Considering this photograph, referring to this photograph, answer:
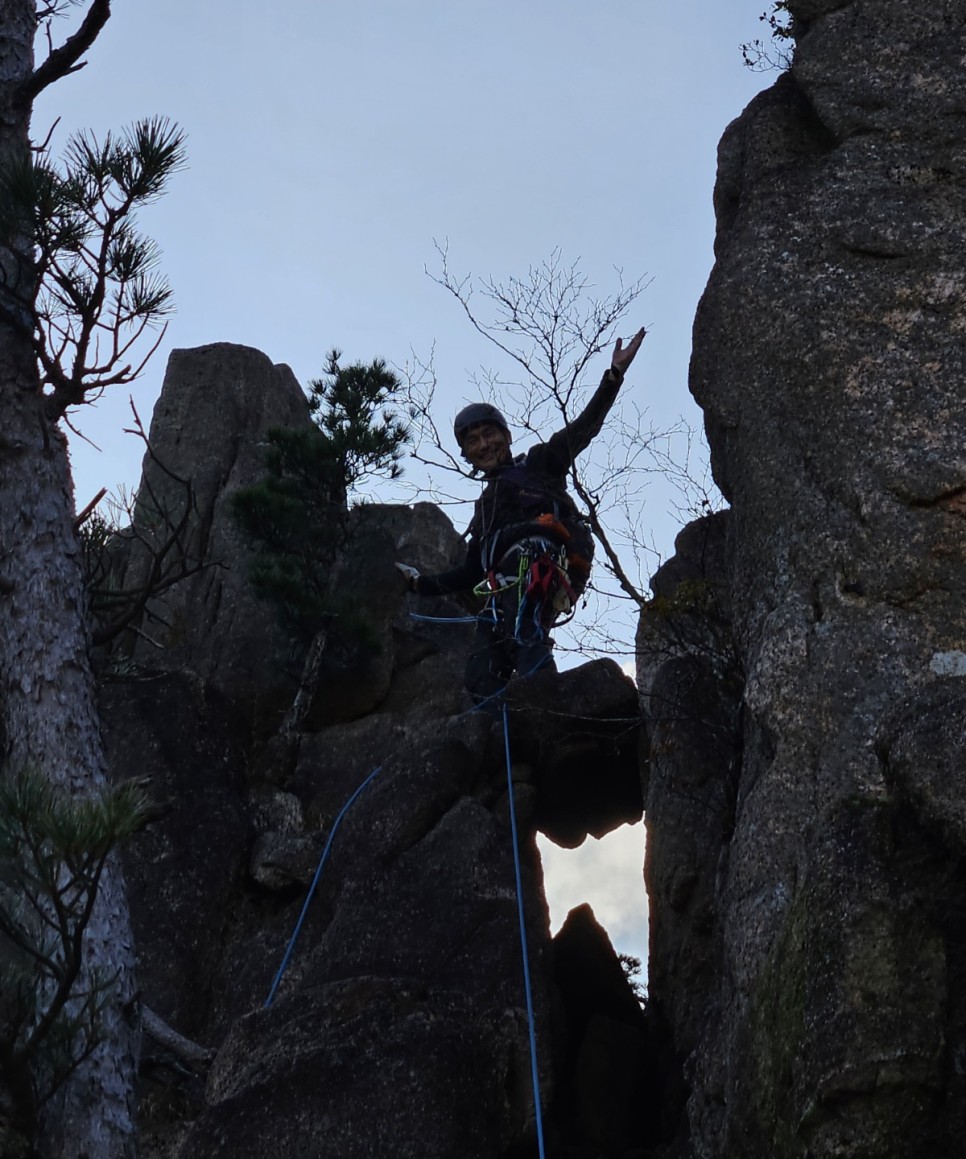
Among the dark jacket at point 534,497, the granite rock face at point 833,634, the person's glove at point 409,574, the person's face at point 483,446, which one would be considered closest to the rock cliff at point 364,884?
the granite rock face at point 833,634

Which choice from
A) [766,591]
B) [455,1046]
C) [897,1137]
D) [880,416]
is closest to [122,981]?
[455,1046]

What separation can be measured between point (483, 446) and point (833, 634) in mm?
4188

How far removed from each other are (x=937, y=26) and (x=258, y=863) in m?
6.77

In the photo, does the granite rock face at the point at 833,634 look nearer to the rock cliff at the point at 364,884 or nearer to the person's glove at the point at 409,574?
the rock cliff at the point at 364,884

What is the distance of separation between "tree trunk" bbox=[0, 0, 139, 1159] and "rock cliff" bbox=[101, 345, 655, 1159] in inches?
23.3

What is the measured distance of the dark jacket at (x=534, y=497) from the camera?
10.6 m

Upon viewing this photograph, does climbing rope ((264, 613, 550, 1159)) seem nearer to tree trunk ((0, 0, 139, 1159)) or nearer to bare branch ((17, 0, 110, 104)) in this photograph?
tree trunk ((0, 0, 139, 1159))

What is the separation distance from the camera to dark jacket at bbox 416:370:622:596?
1055 cm

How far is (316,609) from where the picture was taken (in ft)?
38.4

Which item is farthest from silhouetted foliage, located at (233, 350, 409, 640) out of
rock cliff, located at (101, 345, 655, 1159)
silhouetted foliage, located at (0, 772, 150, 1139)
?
silhouetted foliage, located at (0, 772, 150, 1139)

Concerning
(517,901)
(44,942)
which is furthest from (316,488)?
(44,942)

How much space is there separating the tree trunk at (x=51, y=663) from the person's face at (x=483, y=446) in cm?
427

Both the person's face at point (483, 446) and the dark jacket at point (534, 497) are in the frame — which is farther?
the person's face at point (483, 446)

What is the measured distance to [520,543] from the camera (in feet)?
34.7
